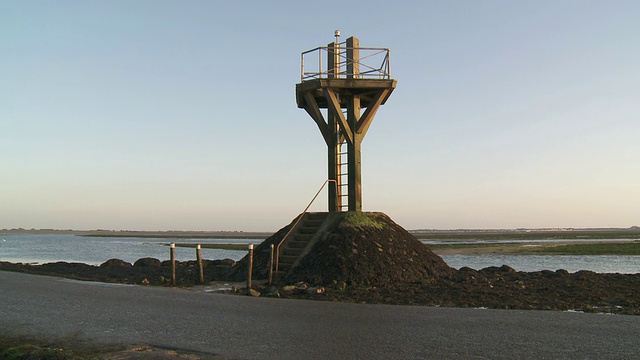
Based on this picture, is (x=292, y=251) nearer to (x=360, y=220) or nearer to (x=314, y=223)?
→ (x=314, y=223)

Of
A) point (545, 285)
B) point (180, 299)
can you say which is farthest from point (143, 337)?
point (545, 285)

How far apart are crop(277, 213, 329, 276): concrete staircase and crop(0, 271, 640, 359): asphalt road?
531 centimetres

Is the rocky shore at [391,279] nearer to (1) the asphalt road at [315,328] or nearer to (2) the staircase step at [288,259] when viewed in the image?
(2) the staircase step at [288,259]

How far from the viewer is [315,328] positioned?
38.4 feet

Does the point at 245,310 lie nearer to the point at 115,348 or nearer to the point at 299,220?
the point at 115,348

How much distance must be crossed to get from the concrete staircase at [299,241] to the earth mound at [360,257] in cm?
44

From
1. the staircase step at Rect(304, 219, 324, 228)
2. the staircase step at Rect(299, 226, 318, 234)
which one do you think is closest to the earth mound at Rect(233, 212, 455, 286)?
the staircase step at Rect(304, 219, 324, 228)

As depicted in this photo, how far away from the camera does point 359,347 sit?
383 inches

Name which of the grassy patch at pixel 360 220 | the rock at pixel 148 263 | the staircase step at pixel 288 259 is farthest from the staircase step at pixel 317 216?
the rock at pixel 148 263

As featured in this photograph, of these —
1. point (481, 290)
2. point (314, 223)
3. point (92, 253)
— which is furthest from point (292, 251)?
point (92, 253)

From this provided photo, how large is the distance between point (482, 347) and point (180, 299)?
9994mm

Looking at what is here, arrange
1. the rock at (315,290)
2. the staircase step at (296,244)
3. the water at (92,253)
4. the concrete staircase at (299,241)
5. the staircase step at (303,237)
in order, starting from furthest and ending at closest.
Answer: the water at (92,253) → the staircase step at (303,237) → the staircase step at (296,244) → the concrete staircase at (299,241) → the rock at (315,290)

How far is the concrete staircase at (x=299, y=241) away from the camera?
22266 millimetres

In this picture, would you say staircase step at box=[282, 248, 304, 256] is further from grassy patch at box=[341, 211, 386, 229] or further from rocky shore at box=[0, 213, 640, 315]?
grassy patch at box=[341, 211, 386, 229]
